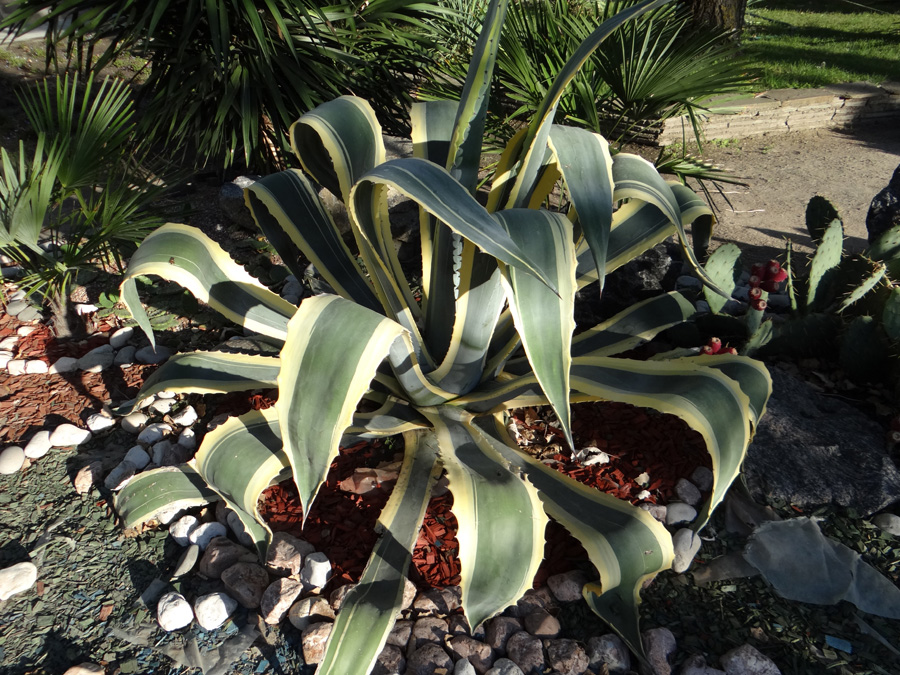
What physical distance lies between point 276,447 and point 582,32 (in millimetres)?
2217

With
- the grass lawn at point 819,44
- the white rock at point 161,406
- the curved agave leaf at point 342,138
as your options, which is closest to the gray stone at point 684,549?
the curved agave leaf at point 342,138

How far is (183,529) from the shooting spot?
170 centimetres

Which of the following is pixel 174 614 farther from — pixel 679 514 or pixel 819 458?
pixel 819 458

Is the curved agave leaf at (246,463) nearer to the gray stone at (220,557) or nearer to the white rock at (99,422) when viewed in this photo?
the gray stone at (220,557)

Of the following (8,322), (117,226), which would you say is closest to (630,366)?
(117,226)

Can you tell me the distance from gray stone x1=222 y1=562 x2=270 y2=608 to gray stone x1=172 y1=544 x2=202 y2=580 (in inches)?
4.3

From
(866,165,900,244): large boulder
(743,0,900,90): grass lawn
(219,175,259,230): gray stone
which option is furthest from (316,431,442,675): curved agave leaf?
(743,0,900,90): grass lawn

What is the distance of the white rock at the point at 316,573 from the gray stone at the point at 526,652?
1.49ft

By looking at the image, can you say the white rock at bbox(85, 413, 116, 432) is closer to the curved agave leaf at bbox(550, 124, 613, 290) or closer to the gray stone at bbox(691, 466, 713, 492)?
the curved agave leaf at bbox(550, 124, 613, 290)

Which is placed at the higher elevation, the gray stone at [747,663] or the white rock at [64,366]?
the white rock at [64,366]

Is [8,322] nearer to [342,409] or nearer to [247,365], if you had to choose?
[247,365]

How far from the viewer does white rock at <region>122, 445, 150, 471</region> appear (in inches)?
74.7

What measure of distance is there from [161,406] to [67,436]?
0.28 meters

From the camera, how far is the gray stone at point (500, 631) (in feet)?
4.81
